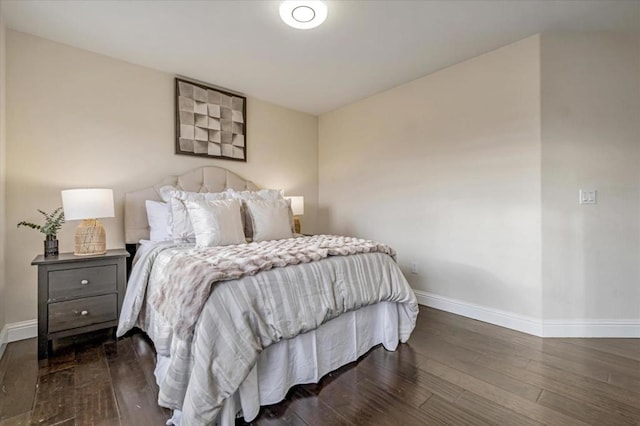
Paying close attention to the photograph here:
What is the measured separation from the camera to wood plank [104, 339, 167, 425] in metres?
1.45

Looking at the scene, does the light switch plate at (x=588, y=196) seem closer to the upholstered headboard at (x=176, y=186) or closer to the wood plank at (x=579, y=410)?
the wood plank at (x=579, y=410)

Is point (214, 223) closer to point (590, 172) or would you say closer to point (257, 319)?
point (257, 319)

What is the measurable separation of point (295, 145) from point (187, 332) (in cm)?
329

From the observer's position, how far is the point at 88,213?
218cm

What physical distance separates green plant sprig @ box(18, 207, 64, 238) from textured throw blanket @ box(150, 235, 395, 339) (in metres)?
1.18

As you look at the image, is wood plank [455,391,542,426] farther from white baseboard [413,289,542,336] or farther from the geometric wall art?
the geometric wall art

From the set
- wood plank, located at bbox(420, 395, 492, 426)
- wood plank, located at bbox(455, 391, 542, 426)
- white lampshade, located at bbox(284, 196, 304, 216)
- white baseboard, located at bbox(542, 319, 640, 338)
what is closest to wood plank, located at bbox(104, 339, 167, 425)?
wood plank, located at bbox(420, 395, 492, 426)

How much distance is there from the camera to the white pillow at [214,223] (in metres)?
2.22

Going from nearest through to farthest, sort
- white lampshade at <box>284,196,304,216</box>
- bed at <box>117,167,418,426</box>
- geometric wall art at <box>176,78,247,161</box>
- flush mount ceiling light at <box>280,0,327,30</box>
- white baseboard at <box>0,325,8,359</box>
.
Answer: bed at <box>117,167,418,426</box>
flush mount ceiling light at <box>280,0,327,30</box>
white baseboard at <box>0,325,8,359</box>
geometric wall art at <box>176,78,247,161</box>
white lampshade at <box>284,196,304,216</box>

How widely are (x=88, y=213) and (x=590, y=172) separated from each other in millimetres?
3939

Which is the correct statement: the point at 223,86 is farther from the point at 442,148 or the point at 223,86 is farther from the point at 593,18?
the point at 593,18

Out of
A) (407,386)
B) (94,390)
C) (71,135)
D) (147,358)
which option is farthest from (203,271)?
(71,135)

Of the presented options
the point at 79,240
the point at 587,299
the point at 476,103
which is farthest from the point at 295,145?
the point at 587,299

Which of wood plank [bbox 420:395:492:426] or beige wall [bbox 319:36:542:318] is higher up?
beige wall [bbox 319:36:542:318]
